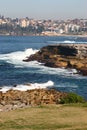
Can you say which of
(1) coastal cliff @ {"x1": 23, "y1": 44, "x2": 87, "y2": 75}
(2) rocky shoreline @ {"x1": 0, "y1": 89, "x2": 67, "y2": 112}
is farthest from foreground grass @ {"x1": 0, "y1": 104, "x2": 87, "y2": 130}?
(1) coastal cliff @ {"x1": 23, "y1": 44, "x2": 87, "y2": 75}

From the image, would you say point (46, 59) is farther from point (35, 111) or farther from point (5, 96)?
point (35, 111)

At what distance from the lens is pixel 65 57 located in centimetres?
7612

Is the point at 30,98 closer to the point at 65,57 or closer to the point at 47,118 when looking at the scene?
the point at 47,118

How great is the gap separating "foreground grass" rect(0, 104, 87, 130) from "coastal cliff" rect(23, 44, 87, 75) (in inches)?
1562

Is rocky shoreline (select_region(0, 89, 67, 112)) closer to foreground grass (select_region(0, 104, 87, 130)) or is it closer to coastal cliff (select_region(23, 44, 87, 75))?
foreground grass (select_region(0, 104, 87, 130))

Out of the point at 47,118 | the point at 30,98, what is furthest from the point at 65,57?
the point at 47,118

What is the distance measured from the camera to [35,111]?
22.1m

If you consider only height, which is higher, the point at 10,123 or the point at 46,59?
the point at 10,123

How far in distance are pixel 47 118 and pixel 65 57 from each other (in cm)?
5595

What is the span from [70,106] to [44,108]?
1296 millimetres

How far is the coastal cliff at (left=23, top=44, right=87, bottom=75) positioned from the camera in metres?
68.0

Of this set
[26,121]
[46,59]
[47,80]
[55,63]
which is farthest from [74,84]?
→ [26,121]

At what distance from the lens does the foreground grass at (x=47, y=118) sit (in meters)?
18.7

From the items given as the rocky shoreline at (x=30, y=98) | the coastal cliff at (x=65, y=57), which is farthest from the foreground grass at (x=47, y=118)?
the coastal cliff at (x=65, y=57)
